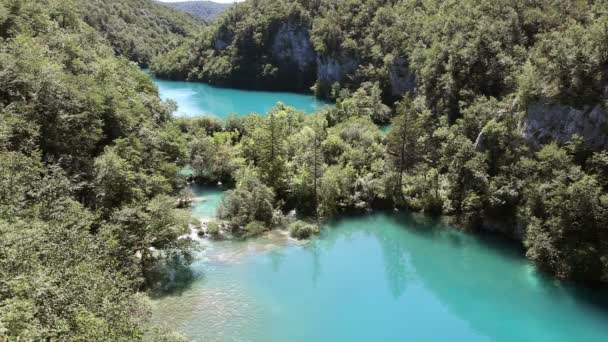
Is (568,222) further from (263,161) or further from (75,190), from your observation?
(75,190)

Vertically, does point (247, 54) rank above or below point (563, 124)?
above

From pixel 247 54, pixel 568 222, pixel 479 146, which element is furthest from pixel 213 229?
pixel 247 54

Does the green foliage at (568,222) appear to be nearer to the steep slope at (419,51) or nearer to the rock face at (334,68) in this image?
the steep slope at (419,51)

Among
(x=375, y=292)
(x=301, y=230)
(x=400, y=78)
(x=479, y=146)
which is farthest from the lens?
(x=400, y=78)

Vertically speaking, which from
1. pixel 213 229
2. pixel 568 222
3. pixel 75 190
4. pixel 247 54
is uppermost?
pixel 247 54

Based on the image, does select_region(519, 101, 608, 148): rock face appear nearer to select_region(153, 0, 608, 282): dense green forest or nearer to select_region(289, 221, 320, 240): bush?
select_region(153, 0, 608, 282): dense green forest

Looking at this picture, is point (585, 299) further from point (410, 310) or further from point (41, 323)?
point (41, 323)

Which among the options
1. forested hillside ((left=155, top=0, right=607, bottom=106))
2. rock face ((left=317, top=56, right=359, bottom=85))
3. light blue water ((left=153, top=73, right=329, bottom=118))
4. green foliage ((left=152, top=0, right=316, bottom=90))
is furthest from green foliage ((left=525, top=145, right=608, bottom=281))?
green foliage ((left=152, top=0, right=316, bottom=90))
